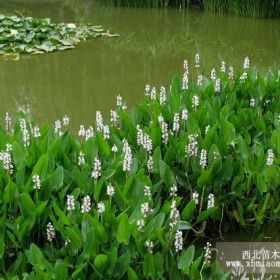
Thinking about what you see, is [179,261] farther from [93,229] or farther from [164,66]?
[164,66]

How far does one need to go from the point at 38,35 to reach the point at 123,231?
6243 mm

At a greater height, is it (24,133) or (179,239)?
(24,133)

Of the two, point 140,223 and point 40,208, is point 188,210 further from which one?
point 40,208

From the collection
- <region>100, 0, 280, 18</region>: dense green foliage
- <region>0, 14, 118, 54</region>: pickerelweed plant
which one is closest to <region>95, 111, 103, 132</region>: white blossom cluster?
<region>0, 14, 118, 54</region>: pickerelweed plant

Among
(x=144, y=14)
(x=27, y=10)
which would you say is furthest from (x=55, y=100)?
(x=27, y=10)

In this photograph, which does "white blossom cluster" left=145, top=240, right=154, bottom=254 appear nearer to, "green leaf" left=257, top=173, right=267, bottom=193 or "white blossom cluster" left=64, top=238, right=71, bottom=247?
"white blossom cluster" left=64, top=238, right=71, bottom=247

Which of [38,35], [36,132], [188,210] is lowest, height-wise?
[38,35]

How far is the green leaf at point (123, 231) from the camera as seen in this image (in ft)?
6.82

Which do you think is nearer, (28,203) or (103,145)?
(28,203)

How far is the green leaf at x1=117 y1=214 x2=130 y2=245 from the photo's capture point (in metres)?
2.08

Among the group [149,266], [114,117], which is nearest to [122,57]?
[114,117]

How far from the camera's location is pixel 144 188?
2.43 meters

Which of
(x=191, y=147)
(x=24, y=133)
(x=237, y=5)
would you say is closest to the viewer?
(x=24, y=133)

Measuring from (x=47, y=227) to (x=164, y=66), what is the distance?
197 inches
